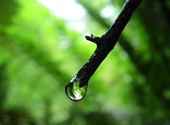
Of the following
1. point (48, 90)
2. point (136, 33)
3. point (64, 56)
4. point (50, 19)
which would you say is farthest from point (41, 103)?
point (136, 33)

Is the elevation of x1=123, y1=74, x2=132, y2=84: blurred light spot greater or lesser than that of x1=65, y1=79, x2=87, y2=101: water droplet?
greater

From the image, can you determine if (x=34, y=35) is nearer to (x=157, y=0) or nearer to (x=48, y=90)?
(x=48, y=90)

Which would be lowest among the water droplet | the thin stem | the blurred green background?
the water droplet

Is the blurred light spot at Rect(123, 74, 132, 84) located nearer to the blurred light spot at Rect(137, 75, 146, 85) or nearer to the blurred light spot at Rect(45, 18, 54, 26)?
the blurred light spot at Rect(137, 75, 146, 85)

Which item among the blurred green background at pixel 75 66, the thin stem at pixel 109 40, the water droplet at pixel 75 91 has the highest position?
the blurred green background at pixel 75 66

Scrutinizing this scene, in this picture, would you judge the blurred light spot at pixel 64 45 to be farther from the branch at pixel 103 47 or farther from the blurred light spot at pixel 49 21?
the branch at pixel 103 47

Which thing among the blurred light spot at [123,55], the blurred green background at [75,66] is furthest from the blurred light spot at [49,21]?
the blurred light spot at [123,55]

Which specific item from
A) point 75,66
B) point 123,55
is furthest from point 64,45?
point 123,55

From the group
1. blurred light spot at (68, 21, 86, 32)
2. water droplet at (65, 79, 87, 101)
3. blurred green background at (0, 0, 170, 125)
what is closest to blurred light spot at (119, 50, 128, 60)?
blurred green background at (0, 0, 170, 125)

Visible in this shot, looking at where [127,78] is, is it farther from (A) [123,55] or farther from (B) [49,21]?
(B) [49,21]
